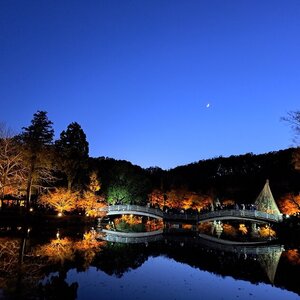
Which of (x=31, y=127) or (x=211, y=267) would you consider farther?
(x=31, y=127)

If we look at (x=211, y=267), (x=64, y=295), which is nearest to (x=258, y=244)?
(x=211, y=267)

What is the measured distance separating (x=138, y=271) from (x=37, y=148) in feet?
83.2

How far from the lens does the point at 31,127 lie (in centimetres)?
4300

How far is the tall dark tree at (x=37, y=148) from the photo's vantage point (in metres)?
41.4

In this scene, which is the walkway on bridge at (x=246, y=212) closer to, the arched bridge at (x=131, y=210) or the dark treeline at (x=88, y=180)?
the arched bridge at (x=131, y=210)

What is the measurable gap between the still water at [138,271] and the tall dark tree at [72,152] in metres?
18.8

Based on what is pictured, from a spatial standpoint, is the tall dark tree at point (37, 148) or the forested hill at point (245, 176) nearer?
the tall dark tree at point (37, 148)

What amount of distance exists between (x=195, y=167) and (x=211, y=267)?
93593mm

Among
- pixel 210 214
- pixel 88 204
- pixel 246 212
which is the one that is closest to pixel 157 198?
pixel 210 214

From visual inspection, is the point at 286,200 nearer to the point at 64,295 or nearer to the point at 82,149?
the point at 82,149

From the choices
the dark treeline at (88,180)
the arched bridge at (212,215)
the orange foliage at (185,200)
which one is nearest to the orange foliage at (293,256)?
the dark treeline at (88,180)

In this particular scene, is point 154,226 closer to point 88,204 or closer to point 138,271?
point 88,204

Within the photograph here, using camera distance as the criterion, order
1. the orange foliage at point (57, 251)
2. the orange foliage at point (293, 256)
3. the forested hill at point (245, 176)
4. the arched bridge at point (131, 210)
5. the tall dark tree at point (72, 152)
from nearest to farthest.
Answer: the orange foliage at point (57, 251)
the orange foliage at point (293, 256)
the tall dark tree at point (72, 152)
the arched bridge at point (131, 210)
the forested hill at point (245, 176)

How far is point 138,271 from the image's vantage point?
1998 centimetres
